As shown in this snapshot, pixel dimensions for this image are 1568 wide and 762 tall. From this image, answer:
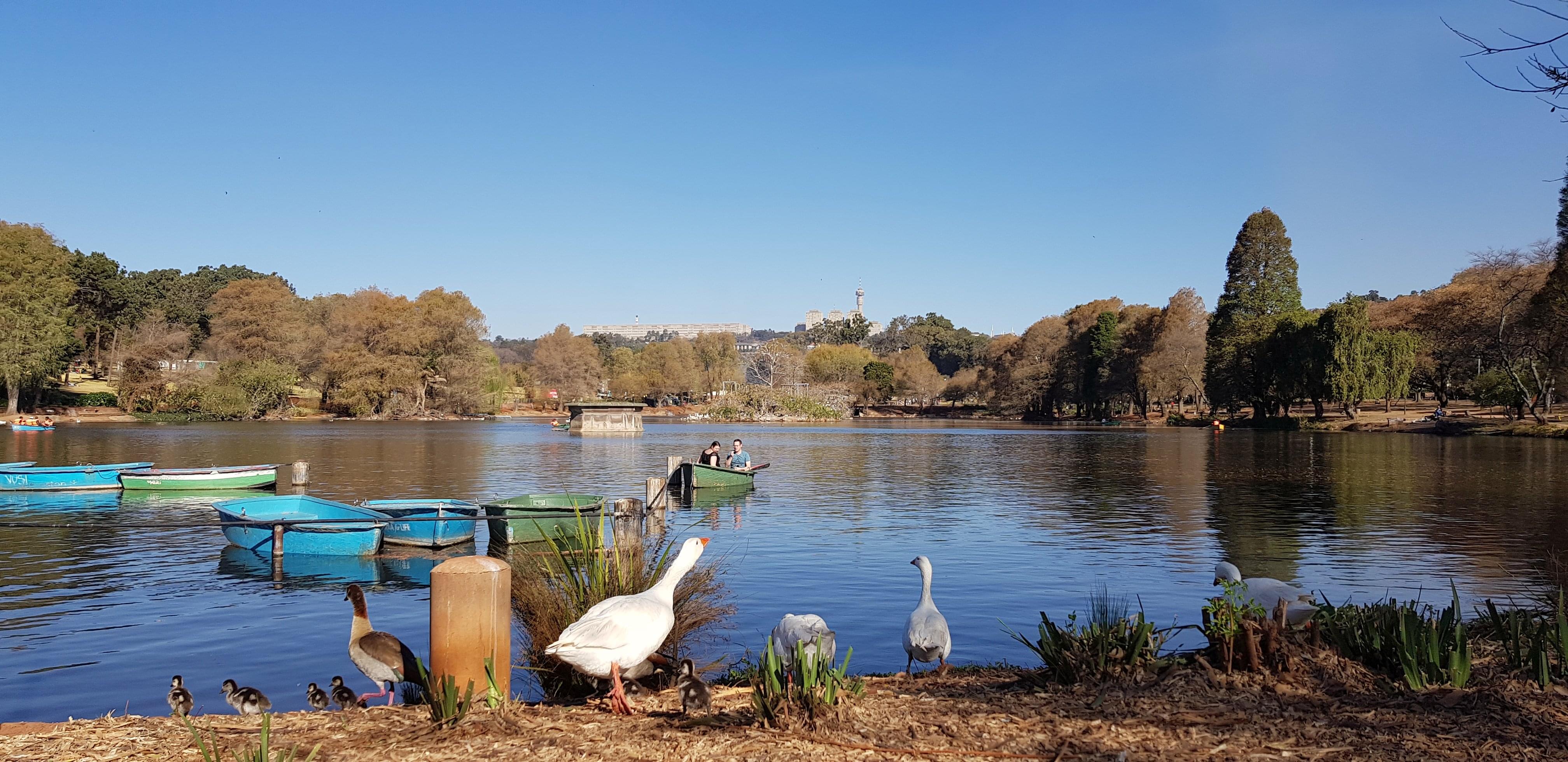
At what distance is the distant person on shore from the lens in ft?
100.0

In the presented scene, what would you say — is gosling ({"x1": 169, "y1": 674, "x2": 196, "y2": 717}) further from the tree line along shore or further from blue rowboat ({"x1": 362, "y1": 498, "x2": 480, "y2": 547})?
the tree line along shore

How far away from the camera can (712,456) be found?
30.8m

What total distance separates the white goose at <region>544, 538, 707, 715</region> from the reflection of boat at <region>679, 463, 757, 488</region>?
2263 cm

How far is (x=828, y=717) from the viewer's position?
222 inches

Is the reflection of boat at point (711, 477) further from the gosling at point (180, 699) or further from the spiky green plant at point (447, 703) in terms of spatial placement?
the spiky green plant at point (447, 703)

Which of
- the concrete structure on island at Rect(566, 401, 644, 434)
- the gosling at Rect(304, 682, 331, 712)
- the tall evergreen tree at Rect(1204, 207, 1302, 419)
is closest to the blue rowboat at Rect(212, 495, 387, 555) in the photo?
the gosling at Rect(304, 682, 331, 712)

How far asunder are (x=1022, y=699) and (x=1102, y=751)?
1.09m

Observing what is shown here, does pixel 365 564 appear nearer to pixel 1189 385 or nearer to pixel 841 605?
pixel 841 605

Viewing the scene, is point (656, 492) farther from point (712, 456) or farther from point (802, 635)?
point (802, 635)

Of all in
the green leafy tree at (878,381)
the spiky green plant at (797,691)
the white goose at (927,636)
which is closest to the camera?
the spiky green plant at (797,691)

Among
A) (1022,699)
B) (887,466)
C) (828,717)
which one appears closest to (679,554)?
(828,717)

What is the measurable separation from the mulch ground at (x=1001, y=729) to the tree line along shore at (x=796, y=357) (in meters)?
45.0

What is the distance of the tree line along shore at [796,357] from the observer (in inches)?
2554

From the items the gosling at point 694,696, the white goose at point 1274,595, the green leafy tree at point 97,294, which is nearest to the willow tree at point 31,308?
the green leafy tree at point 97,294
